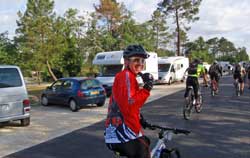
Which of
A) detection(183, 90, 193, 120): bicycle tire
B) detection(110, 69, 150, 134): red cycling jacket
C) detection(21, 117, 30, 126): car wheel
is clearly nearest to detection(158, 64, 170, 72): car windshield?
detection(183, 90, 193, 120): bicycle tire

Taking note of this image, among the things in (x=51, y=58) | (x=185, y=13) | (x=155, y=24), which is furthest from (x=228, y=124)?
(x=155, y=24)

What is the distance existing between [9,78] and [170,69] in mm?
24755

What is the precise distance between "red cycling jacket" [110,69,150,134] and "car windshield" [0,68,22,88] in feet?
26.8

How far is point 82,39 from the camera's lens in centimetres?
5009

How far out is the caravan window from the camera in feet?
80.1

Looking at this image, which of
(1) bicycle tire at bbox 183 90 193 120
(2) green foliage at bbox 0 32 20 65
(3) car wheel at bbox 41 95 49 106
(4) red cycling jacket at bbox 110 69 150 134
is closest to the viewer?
(4) red cycling jacket at bbox 110 69 150 134

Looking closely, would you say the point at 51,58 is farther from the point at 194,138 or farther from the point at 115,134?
the point at 115,134

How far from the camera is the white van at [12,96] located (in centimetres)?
1094

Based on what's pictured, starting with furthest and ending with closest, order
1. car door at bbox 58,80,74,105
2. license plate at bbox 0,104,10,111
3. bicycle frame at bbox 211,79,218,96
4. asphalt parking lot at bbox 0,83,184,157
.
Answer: bicycle frame at bbox 211,79,218,96 < car door at bbox 58,80,74,105 < license plate at bbox 0,104,10,111 < asphalt parking lot at bbox 0,83,184,157

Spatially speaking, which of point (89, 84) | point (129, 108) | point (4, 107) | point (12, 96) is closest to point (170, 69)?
point (89, 84)

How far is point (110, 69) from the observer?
2486 cm

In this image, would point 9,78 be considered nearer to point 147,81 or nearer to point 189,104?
point 189,104

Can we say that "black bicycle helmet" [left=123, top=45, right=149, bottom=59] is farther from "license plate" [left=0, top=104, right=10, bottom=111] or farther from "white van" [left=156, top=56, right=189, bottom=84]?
"white van" [left=156, top=56, right=189, bottom=84]

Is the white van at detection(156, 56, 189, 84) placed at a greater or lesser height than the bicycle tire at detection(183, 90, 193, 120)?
greater
